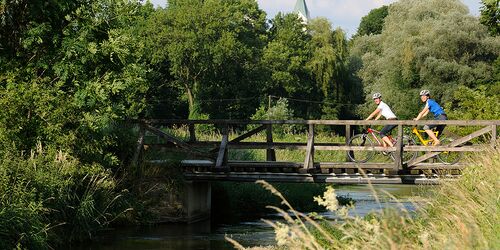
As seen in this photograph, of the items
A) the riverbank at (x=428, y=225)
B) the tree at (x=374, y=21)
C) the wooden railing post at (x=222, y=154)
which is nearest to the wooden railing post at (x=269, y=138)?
the wooden railing post at (x=222, y=154)

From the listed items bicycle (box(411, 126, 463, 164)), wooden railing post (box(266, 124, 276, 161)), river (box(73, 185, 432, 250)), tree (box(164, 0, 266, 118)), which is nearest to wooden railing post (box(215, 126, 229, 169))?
wooden railing post (box(266, 124, 276, 161))

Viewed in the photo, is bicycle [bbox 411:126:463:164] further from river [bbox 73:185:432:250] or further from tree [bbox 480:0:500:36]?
A: tree [bbox 480:0:500:36]

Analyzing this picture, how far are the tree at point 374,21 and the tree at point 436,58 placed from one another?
27.7 m

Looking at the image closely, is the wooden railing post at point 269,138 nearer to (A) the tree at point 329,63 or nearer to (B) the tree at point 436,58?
(B) the tree at point 436,58

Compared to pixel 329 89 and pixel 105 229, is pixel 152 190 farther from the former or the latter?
pixel 329 89

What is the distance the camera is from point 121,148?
2180cm

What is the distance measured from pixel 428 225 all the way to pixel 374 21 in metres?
83.8

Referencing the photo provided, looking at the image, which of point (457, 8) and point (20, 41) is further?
point (457, 8)

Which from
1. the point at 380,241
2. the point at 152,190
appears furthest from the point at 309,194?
the point at 380,241

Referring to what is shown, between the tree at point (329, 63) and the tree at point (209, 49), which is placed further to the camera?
the tree at point (329, 63)

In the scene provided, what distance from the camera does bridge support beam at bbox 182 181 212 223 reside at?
2278 cm

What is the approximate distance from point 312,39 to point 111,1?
56.6m

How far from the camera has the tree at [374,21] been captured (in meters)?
Answer: 91.7

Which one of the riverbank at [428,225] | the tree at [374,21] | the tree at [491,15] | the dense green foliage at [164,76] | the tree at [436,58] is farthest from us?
the tree at [374,21]
